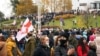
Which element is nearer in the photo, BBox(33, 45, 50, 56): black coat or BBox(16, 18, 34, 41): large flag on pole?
BBox(33, 45, 50, 56): black coat

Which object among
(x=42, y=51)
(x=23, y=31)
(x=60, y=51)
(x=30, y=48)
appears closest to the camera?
(x=42, y=51)

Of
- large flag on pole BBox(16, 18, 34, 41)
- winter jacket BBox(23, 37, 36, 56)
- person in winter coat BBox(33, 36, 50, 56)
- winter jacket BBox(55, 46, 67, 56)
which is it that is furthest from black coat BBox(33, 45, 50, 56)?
large flag on pole BBox(16, 18, 34, 41)

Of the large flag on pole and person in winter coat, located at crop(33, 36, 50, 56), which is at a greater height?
person in winter coat, located at crop(33, 36, 50, 56)

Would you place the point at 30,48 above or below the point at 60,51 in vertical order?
below

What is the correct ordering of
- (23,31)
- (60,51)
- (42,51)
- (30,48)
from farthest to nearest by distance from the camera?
(23,31) < (30,48) < (60,51) < (42,51)

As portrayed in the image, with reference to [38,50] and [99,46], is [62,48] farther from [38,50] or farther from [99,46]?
[99,46]

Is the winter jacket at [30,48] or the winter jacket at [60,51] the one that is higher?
the winter jacket at [60,51]

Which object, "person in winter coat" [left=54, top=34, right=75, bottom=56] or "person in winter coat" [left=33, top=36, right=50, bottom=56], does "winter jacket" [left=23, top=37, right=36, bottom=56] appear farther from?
"person in winter coat" [left=33, top=36, right=50, bottom=56]

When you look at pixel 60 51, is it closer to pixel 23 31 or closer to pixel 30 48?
pixel 30 48

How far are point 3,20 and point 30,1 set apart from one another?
9.54 metres

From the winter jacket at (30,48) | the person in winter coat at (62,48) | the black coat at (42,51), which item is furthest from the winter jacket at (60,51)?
the winter jacket at (30,48)

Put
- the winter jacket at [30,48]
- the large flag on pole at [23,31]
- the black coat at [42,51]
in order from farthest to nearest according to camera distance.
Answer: the large flag on pole at [23,31] → the winter jacket at [30,48] → the black coat at [42,51]

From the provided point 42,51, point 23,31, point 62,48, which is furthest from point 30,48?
point 42,51

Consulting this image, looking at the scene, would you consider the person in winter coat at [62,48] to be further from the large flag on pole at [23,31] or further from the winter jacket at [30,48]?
the large flag on pole at [23,31]
